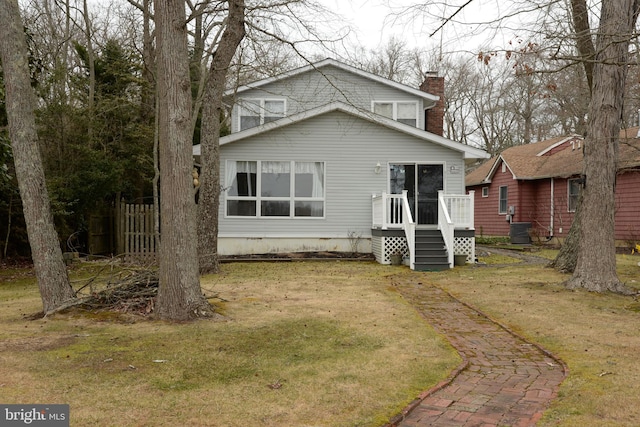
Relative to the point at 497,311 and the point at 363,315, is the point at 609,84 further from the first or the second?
the point at 363,315

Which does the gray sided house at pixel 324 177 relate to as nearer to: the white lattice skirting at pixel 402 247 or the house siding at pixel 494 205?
the white lattice skirting at pixel 402 247

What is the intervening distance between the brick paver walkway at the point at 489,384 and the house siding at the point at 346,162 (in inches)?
365

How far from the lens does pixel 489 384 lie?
4641 mm

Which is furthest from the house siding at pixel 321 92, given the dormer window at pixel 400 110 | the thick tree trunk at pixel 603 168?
the thick tree trunk at pixel 603 168

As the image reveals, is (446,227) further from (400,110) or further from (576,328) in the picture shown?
(576,328)

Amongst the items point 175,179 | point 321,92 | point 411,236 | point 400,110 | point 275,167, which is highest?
point 321,92

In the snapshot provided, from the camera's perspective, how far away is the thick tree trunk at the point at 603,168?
31.5 feet

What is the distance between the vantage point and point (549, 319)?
7316 mm

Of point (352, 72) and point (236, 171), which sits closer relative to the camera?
point (236, 171)

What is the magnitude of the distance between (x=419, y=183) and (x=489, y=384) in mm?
12313

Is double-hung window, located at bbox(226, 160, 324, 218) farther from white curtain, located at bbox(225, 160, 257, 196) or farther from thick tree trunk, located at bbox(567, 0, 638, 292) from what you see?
thick tree trunk, located at bbox(567, 0, 638, 292)

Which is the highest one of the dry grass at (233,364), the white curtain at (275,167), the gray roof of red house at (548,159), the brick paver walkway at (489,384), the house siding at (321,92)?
the house siding at (321,92)

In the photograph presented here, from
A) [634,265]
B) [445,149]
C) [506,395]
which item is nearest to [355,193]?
[445,149]

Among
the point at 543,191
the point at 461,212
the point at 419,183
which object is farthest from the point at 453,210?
the point at 543,191
